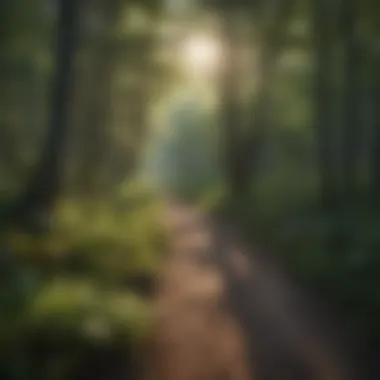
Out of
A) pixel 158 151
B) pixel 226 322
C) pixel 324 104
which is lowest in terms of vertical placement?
pixel 226 322

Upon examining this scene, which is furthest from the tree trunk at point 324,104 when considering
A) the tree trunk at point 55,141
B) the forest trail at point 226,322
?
the tree trunk at point 55,141

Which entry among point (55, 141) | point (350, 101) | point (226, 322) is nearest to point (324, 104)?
point (350, 101)

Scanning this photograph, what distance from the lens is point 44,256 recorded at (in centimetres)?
318

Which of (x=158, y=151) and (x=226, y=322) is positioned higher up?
(x=158, y=151)

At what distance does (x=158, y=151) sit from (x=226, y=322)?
4.06 ft

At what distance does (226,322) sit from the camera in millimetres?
3605

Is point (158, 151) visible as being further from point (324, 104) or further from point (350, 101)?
point (350, 101)

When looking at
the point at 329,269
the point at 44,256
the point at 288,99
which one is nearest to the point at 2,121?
the point at 44,256

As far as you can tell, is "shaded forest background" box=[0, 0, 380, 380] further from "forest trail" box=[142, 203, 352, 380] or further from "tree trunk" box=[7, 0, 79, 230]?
"forest trail" box=[142, 203, 352, 380]

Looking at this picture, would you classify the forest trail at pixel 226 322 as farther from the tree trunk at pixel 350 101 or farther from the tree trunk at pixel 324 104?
the tree trunk at pixel 350 101

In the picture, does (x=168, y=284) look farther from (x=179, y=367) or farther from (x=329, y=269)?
(x=329, y=269)

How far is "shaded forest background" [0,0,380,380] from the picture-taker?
313cm

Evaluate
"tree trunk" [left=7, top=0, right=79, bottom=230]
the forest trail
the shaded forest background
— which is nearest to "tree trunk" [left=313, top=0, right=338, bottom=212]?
the shaded forest background

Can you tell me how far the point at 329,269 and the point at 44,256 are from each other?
1.75 meters
